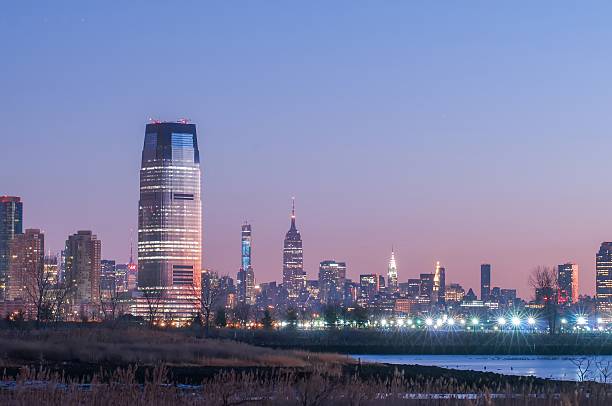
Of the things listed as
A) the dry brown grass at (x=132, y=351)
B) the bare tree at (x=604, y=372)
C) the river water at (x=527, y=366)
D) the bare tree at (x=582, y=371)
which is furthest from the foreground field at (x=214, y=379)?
the river water at (x=527, y=366)

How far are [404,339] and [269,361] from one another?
101681mm

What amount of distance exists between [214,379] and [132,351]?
31.0m

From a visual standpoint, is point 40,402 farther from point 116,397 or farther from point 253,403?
point 253,403

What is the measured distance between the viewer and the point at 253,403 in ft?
97.0

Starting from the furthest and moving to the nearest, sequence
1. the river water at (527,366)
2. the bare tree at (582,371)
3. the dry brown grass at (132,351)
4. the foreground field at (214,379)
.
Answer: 1. the river water at (527,366)
2. the dry brown grass at (132,351)
3. the bare tree at (582,371)
4. the foreground field at (214,379)

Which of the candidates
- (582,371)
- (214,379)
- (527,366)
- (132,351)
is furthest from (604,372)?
(527,366)

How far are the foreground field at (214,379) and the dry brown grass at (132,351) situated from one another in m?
0.07

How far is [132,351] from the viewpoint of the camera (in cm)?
6562

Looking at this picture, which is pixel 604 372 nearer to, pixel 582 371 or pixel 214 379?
pixel 214 379

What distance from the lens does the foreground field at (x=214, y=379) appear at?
29.2 meters

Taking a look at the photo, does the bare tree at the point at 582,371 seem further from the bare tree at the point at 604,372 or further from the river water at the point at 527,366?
the bare tree at the point at 604,372

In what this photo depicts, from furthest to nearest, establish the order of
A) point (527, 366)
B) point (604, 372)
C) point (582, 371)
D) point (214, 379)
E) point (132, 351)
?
point (527, 366)
point (582, 371)
point (132, 351)
point (604, 372)
point (214, 379)

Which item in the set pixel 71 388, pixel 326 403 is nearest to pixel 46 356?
pixel 71 388

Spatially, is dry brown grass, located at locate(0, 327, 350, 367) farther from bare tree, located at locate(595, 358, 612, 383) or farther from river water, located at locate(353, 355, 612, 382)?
bare tree, located at locate(595, 358, 612, 383)
